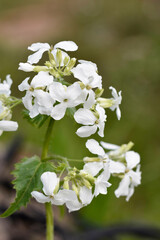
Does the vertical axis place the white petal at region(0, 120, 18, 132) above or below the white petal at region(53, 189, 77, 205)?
above

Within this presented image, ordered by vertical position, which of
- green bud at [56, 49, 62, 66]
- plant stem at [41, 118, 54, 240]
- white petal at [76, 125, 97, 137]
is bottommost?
plant stem at [41, 118, 54, 240]

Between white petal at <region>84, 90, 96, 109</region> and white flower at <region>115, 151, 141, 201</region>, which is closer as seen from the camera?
white petal at <region>84, 90, 96, 109</region>

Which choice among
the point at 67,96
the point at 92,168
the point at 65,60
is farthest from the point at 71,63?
the point at 92,168

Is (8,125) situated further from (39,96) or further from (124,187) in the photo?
(124,187)

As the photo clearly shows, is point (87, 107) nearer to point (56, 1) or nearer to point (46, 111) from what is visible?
point (46, 111)


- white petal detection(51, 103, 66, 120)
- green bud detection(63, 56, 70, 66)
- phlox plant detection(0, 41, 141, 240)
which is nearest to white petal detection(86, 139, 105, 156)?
phlox plant detection(0, 41, 141, 240)

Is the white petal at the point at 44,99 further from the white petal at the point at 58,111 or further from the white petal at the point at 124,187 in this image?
the white petal at the point at 124,187

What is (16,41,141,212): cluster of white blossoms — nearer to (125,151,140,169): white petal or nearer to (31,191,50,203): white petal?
(31,191,50,203): white petal
